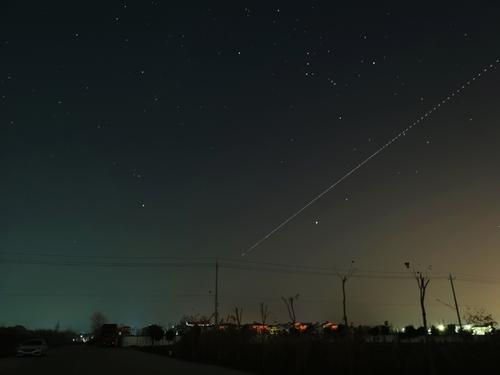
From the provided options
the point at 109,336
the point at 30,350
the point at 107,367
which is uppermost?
the point at 109,336

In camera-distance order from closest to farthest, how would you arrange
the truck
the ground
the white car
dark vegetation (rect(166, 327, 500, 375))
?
1. dark vegetation (rect(166, 327, 500, 375))
2. the ground
3. the white car
4. the truck

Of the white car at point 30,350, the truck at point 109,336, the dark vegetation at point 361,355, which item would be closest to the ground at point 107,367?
the dark vegetation at point 361,355

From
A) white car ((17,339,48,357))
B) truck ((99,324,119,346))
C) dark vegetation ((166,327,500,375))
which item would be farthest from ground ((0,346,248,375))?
truck ((99,324,119,346))

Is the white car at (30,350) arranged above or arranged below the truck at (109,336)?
below

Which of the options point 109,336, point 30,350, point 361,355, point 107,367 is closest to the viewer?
point 361,355

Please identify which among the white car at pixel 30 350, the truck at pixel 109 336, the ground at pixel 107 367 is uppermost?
the truck at pixel 109 336

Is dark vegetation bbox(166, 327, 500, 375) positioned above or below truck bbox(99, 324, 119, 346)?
below

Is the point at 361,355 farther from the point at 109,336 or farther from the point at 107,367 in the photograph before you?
the point at 109,336

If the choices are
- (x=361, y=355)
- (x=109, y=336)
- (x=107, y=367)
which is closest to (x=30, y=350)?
(x=107, y=367)

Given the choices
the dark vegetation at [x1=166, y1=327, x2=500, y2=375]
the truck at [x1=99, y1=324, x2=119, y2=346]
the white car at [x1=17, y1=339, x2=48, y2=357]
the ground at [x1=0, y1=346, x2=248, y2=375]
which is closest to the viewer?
the dark vegetation at [x1=166, y1=327, x2=500, y2=375]

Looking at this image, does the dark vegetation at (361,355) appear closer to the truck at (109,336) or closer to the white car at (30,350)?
the white car at (30,350)

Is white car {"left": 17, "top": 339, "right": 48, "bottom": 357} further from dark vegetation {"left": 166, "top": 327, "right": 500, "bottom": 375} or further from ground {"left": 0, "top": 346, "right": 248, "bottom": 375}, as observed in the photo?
dark vegetation {"left": 166, "top": 327, "right": 500, "bottom": 375}

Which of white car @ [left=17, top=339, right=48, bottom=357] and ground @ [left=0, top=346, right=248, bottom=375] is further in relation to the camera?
white car @ [left=17, top=339, right=48, bottom=357]

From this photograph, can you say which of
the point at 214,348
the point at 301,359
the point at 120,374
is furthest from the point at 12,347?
the point at 301,359
